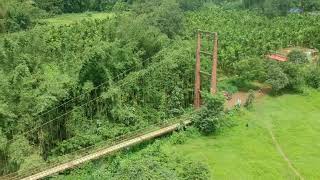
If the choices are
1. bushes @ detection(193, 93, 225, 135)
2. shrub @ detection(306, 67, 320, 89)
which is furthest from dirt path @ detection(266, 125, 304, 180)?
shrub @ detection(306, 67, 320, 89)

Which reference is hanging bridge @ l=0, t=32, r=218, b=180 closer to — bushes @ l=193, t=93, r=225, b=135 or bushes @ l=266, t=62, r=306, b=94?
bushes @ l=193, t=93, r=225, b=135

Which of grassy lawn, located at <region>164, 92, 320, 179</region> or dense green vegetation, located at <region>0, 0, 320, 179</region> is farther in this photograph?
grassy lawn, located at <region>164, 92, 320, 179</region>

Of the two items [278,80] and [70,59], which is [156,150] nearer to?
[70,59]

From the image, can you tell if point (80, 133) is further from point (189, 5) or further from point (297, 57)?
point (189, 5)

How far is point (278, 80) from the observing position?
94.6 feet

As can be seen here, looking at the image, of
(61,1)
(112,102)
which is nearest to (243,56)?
(112,102)

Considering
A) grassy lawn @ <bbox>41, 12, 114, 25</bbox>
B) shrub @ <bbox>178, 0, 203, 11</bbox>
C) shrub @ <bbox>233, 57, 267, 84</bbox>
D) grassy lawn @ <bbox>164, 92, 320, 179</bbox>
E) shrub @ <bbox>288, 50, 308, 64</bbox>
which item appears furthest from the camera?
shrub @ <bbox>178, 0, 203, 11</bbox>

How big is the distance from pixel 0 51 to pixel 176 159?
1102cm

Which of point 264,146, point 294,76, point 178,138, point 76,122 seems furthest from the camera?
point 294,76

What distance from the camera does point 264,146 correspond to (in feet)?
74.8

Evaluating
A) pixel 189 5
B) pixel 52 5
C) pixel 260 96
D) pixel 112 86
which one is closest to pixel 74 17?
pixel 52 5

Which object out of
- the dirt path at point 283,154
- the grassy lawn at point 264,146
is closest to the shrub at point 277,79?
the grassy lawn at point 264,146

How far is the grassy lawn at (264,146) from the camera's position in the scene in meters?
20.4

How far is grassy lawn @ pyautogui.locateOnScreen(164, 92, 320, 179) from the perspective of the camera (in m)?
20.4
